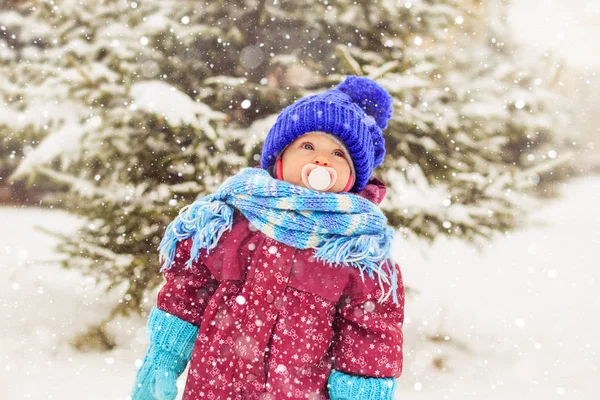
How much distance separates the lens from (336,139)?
1504 mm

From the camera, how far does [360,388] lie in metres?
1.35

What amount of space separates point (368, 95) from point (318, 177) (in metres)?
0.42

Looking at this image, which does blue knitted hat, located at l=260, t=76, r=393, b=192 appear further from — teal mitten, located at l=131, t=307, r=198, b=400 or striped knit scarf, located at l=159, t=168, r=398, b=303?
teal mitten, located at l=131, t=307, r=198, b=400

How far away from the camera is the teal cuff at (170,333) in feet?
4.84

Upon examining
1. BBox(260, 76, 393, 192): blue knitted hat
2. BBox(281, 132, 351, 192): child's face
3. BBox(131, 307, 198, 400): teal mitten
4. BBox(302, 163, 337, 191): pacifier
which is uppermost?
BBox(260, 76, 393, 192): blue knitted hat

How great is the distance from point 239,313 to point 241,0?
2.03 metres

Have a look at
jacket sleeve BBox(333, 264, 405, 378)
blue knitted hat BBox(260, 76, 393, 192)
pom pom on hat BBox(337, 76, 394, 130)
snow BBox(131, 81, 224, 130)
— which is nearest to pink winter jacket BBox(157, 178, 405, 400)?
jacket sleeve BBox(333, 264, 405, 378)

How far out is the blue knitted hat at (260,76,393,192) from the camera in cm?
148

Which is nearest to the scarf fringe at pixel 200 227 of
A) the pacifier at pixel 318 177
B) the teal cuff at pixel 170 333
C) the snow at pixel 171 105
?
the teal cuff at pixel 170 333

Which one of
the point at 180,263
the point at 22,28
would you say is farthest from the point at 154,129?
the point at 180,263

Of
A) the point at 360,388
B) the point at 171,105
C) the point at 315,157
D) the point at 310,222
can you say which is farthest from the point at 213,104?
the point at 360,388

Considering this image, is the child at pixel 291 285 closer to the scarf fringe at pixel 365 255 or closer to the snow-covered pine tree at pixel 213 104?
the scarf fringe at pixel 365 255

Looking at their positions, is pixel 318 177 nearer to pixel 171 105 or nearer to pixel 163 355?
pixel 163 355

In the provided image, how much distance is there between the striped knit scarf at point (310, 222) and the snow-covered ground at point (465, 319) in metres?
1.57
